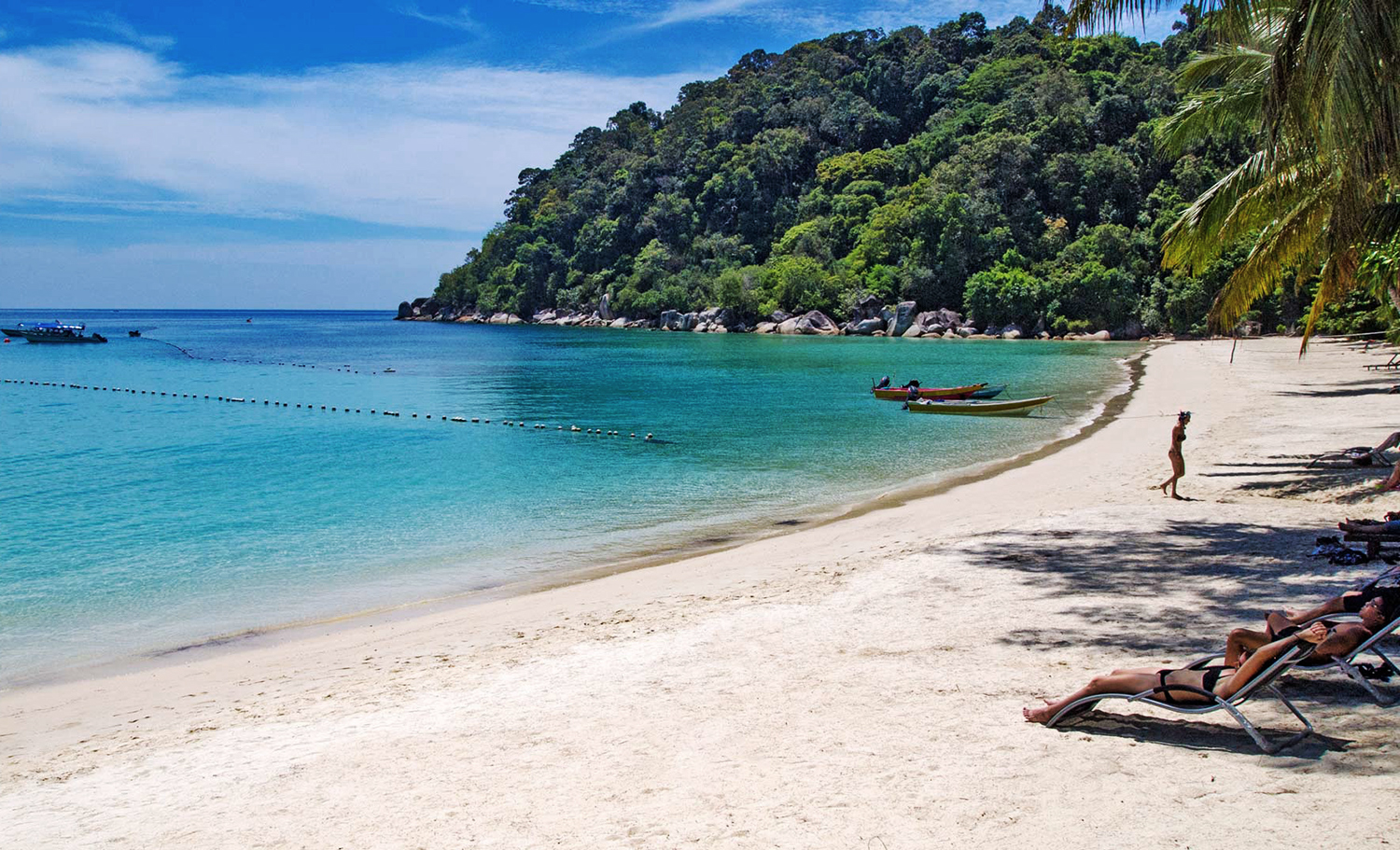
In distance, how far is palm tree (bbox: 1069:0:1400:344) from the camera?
7273mm

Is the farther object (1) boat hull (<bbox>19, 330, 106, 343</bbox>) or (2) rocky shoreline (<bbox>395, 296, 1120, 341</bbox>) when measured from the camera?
(1) boat hull (<bbox>19, 330, 106, 343</bbox>)

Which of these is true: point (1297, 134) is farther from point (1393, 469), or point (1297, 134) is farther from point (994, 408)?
point (994, 408)

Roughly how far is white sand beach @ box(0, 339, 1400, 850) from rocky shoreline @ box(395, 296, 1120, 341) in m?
68.2

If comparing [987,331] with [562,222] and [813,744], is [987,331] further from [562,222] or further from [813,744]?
[813,744]

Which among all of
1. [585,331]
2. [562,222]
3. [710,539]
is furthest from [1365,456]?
[562,222]

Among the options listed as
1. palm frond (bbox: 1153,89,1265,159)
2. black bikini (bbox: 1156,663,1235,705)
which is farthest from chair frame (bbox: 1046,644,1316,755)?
palm frond (bbox: 1153,89,1265,159)

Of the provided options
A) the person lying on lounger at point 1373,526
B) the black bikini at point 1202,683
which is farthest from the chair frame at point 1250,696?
the person lying on lounger at point 1373,526

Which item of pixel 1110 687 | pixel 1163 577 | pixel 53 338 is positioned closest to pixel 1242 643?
pixel 1110 687

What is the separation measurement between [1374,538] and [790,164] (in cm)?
10524

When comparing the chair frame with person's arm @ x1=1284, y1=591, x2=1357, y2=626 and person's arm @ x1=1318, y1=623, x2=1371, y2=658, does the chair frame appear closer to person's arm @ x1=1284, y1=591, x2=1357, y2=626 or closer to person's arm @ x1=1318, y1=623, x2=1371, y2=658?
person's arm @ x1=1318, y1=623, x2=1371, y2=658

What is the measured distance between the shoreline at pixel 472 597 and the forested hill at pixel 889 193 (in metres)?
55.4

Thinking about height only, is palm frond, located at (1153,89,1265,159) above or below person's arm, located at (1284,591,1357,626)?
above

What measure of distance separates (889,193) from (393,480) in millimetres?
83822

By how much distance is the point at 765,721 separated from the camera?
5.88 m
